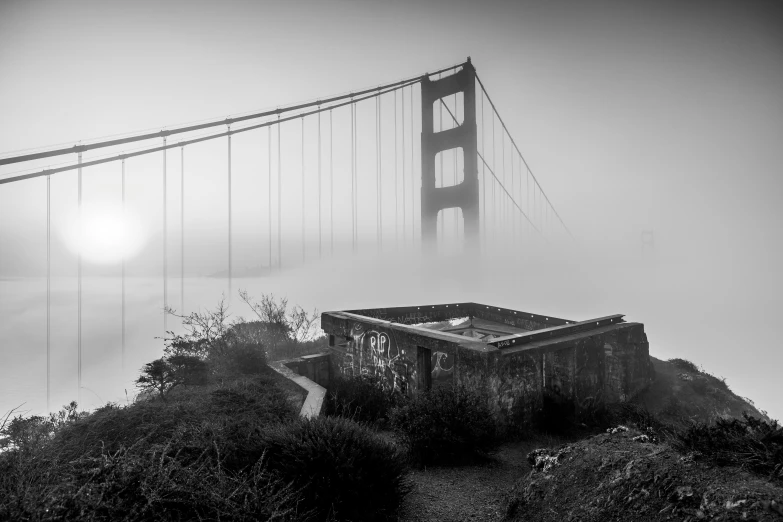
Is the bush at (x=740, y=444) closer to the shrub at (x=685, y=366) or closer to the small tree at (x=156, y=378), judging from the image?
the small tree at (x=156, y=378)

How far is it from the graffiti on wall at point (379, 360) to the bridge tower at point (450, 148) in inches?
362

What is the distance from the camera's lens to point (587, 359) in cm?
736

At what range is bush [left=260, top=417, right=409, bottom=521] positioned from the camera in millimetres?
3426

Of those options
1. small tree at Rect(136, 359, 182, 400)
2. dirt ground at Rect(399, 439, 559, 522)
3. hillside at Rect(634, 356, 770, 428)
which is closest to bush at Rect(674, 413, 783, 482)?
dirt ground at Rect(399, 439, 559, 522)

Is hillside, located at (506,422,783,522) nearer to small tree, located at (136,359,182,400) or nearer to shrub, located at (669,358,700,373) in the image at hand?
small tree, located at (136,359,182,400)

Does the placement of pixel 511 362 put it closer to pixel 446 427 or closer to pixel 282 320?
pixel 446 427

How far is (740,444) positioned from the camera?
103 inches

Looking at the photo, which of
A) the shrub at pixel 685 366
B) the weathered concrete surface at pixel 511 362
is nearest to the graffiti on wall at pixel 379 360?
the weathered concrete surface at pixel 511 362

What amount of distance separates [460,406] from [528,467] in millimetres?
1120

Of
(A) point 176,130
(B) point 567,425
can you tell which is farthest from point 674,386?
(A) point 176,130

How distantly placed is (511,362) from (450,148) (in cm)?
1380

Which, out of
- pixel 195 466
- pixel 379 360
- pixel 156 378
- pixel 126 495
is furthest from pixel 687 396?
pixel 156 378

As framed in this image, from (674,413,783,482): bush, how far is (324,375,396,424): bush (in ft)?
15.5

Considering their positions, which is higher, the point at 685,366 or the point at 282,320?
the point at 282,320
